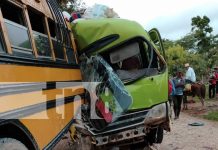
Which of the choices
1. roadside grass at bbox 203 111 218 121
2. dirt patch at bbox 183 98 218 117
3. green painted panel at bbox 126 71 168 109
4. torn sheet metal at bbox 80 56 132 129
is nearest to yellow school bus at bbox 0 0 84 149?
torn sheet metal at bbox 80 56 132 129

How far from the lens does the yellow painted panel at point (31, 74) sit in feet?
12.0

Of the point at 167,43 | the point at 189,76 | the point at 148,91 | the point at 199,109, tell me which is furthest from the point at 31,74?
the point at 167,43

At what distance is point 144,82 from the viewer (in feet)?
23.6

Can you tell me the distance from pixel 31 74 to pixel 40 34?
130 cm

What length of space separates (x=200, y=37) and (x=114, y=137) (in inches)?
1643

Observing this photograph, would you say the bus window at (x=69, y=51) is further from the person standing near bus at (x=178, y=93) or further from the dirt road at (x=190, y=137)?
the person standing near bus at (x=178, y=93)

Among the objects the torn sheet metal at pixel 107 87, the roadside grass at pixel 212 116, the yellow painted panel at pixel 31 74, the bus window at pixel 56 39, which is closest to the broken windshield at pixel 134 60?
→ the torn sheet metal at pixel 107 87

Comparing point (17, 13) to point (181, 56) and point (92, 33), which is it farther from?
point (181, 56)

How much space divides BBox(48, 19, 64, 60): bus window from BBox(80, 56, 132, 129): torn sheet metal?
81cm

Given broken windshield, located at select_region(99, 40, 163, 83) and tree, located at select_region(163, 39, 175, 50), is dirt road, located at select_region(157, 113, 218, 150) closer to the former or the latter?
broken windshield, located at select_region(99, 40, 163, 83)

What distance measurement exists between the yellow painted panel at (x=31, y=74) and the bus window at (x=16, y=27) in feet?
0.89

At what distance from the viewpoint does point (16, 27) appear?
A: 4551mm

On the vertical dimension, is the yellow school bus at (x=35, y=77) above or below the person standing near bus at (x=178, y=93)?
above

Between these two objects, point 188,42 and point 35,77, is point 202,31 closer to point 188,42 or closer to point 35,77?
point 188,42
